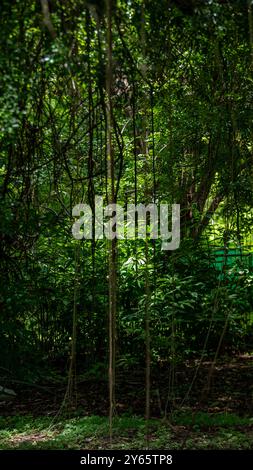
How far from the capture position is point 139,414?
355 cm

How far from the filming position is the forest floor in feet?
9.60

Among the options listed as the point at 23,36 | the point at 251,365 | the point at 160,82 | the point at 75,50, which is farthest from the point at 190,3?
the point at 251,365

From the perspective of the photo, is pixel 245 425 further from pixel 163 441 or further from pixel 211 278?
pixel 211 278

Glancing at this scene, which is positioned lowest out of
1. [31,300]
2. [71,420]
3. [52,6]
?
[71,420]

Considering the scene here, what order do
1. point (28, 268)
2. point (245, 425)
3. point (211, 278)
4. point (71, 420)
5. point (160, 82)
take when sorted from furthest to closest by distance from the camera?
point (211, 278)
point (28, 268)
point (160, 82)
point (71, 420)
point (245, 425)

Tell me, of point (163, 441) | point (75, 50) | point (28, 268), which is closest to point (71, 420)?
point (163, 441)

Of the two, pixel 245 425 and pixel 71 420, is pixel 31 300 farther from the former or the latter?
pixel 245 425

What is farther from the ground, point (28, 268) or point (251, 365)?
point (28, 268)

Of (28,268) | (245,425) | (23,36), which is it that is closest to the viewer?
(23,36)

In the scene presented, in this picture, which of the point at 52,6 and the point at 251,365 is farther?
the point at 251,365

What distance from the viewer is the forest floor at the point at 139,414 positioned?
2.93 m

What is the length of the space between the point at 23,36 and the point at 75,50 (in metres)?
0.36

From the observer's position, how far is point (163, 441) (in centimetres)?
289

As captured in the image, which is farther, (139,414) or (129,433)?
(139,414)
